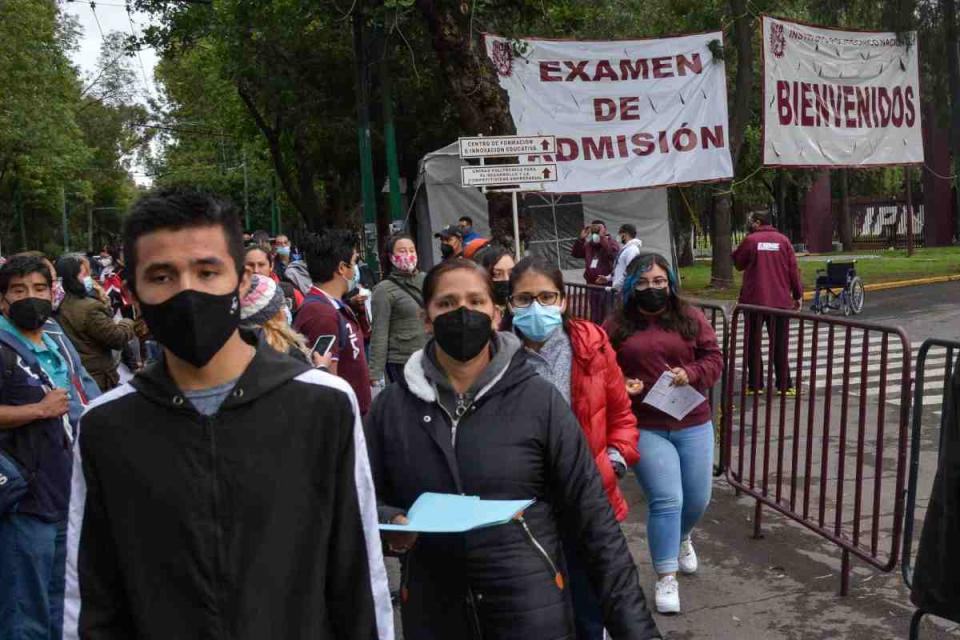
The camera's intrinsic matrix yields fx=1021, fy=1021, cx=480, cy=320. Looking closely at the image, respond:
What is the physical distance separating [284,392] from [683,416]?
3226 mm

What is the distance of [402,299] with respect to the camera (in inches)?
290

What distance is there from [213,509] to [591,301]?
7126 mm

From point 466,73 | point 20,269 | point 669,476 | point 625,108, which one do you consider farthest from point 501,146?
point 20,269

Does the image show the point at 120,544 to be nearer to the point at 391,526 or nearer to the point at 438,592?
the point at 391,526

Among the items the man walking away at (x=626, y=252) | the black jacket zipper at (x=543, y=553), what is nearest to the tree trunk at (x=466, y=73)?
the man walking away at (x=626, y=252)

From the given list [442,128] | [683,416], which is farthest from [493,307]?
[442,128]

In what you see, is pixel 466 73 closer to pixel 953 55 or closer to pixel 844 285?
pixel 844 285

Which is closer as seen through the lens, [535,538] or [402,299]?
[535,538]

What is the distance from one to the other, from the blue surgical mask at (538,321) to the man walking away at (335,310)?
51.4 inches

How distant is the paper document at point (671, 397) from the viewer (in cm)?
488

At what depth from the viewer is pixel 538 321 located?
4.06 m

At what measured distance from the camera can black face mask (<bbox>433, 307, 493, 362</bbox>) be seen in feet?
10.3

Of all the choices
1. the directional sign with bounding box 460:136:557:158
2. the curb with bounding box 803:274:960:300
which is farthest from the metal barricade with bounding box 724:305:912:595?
the curb with bounding box 803:274:960:300

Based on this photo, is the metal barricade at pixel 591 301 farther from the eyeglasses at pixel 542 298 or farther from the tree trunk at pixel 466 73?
the eyeglasses at pixel 542 298
